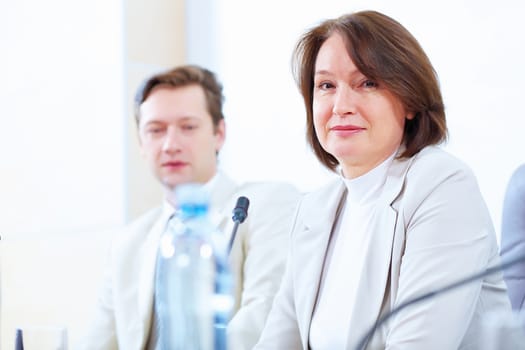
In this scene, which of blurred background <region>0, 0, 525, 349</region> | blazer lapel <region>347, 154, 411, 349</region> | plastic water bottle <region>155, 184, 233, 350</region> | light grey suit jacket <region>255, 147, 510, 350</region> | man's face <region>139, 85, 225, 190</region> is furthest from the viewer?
blurred background <region>0, 0, 525, 349</region>

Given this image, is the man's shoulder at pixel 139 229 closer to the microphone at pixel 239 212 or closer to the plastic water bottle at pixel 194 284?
the microphone at pixel 239 212

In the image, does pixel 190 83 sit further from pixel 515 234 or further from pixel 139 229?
pixel 515 234

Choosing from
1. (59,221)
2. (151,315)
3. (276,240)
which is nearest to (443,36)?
(276,240)

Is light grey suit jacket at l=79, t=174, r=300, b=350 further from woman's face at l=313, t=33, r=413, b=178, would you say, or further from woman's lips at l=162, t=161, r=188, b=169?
woman's face at l=313, t=33, r=413, b=178

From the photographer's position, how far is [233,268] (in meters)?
2.23

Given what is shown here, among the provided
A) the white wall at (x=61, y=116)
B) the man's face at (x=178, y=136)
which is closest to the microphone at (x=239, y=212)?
the man's face at (x=178, y=136)

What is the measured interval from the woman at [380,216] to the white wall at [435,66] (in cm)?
73

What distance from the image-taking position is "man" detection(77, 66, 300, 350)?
2.23m

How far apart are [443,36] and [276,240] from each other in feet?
3.01

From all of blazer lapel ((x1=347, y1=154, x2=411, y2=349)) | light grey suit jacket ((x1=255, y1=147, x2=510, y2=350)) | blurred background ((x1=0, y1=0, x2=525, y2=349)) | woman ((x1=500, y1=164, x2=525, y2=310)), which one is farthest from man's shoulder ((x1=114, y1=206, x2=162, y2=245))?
woman ((x1=500, y1=164, x2=525, y2=310))

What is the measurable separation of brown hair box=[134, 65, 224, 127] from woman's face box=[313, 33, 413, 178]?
35.1 inches

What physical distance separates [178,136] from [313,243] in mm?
869

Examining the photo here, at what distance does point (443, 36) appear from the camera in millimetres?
2561

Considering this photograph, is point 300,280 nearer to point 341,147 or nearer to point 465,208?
point 341,147
